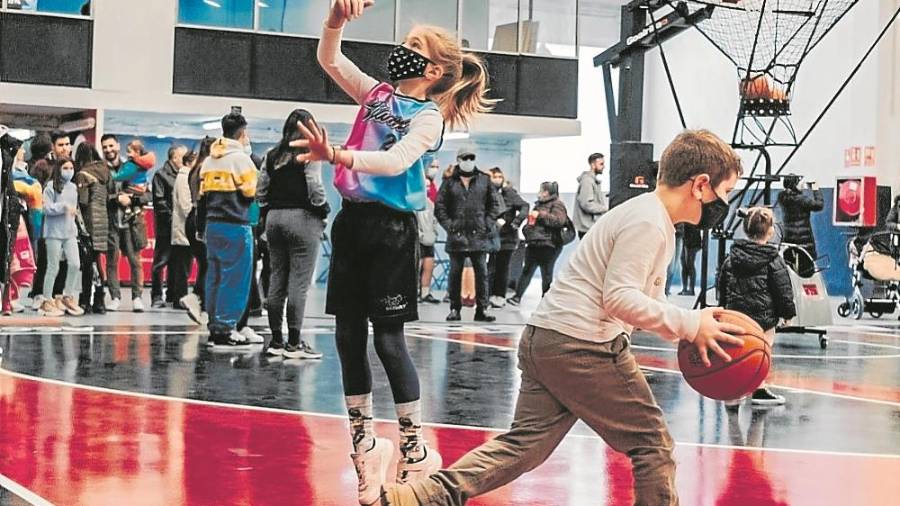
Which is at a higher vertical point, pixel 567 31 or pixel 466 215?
pixel 567 31

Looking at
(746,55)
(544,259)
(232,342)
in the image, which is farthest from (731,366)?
(746,55)

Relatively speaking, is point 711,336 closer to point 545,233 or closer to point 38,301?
point 38,301

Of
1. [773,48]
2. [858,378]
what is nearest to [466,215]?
[773,48]

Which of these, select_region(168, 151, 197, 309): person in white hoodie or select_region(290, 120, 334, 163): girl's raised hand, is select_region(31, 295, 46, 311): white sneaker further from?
select_region(290, 120, 334, 163): girl's raised hand

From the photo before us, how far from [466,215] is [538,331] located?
1114 centimetres

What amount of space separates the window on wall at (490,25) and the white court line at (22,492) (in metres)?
19.3

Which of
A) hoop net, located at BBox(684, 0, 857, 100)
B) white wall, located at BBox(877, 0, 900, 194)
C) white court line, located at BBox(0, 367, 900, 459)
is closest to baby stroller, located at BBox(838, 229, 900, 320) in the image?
hoop net, located at BBox(684, 0, 857, 100)

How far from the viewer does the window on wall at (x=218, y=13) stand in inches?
878

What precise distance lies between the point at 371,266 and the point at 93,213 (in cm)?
983

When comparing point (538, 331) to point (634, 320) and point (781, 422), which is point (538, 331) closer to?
point (634, 320)

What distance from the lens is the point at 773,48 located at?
16.2 meters

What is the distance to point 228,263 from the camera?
10367 millimetres

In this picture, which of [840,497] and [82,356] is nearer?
[840,497]

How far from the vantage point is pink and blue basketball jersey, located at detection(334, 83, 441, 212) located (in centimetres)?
519
